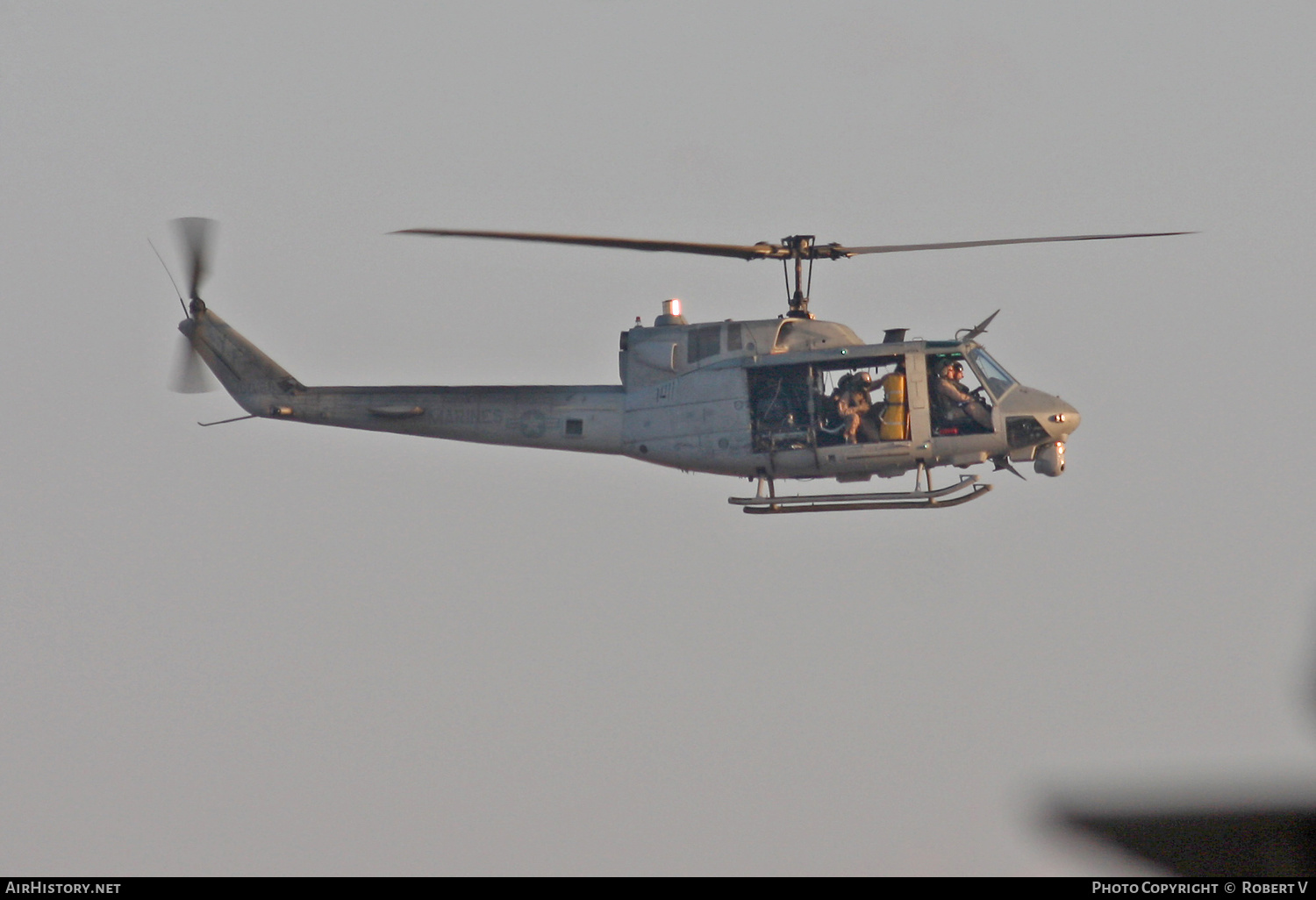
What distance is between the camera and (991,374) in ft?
79.5

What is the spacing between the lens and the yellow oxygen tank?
23.9 m

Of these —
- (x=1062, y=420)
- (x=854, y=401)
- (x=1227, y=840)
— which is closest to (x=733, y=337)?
(x=854, y=401)

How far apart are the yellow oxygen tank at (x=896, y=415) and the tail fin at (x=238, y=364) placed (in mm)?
9112

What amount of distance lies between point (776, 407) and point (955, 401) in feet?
8.26

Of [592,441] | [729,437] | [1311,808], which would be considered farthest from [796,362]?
[1311,808]

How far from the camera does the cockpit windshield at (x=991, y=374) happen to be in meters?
24.1

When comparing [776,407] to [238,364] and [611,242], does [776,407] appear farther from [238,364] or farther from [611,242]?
[238,364]

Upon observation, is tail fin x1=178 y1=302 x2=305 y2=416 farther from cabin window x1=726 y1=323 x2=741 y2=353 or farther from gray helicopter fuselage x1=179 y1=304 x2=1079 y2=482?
cabin window x1=726 y1=323 x2=741 y2=353

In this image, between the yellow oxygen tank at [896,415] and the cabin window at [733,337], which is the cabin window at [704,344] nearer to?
the cabin window at [733,337]

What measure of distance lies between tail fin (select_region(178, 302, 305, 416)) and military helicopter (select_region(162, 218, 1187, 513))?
2.90ft

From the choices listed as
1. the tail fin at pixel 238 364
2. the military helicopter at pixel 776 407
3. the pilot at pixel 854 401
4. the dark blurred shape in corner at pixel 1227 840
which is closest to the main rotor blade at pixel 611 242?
the military helicopter at pixel 776 407

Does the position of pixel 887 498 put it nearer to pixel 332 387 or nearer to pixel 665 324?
pixel 665 324

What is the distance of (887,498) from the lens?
2358 centimetres
